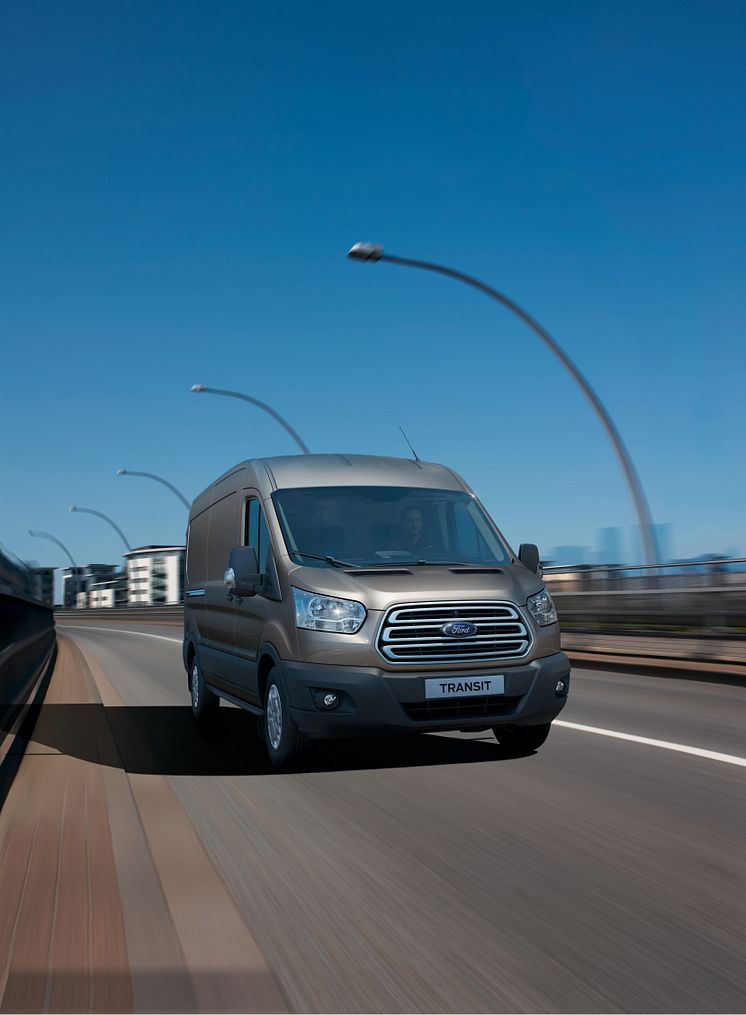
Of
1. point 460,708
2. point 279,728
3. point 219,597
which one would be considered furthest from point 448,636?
point 219,597

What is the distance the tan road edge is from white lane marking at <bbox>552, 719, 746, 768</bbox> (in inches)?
133

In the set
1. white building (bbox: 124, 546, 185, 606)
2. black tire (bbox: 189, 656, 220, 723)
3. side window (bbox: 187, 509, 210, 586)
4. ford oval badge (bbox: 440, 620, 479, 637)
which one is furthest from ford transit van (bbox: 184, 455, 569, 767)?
white building (bbox: 124, 546, 185, 606)

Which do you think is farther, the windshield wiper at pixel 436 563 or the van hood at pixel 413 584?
the windshield wiper at pixel 436 563

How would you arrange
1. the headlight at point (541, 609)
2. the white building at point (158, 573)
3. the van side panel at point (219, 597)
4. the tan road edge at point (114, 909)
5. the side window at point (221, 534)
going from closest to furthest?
the tan road edge at point (114, 909) → the headlight at point (541, 609) → the van side panel at point (219, 597) → the side window at point (221, 534) → the white building at point (158, 573)

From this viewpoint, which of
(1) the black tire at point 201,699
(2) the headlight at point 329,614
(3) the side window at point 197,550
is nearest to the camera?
(2) the headlight at point 329,614

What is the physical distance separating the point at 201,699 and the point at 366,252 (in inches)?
440

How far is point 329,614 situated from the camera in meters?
6.78

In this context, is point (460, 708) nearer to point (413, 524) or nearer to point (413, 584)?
point (413, 584)

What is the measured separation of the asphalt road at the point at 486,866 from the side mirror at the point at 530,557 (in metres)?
1.28

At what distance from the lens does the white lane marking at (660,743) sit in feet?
23.0

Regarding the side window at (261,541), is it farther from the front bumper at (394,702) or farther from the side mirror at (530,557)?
the side mirror at (530,557)

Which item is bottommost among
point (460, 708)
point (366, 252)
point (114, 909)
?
point (114, 909)

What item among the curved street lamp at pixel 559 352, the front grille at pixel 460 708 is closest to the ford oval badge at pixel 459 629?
the front grille at pixel 460 708

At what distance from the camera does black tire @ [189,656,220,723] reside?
390 inches
